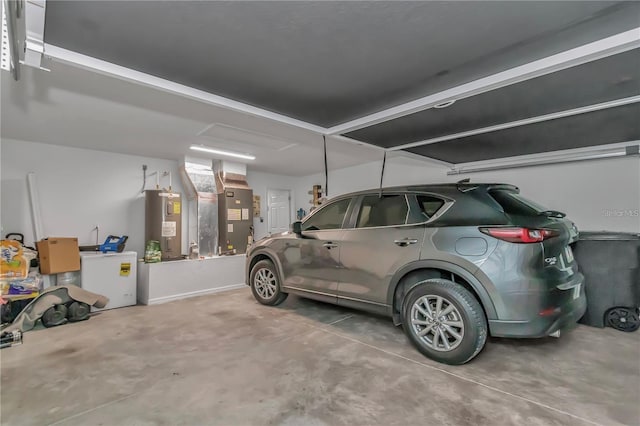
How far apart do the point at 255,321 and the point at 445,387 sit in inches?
87.9

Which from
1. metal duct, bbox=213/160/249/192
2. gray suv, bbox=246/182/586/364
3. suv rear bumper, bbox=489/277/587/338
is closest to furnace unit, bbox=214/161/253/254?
metal duct, bbox=213/160/249/192

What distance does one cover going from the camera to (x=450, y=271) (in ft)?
8.04

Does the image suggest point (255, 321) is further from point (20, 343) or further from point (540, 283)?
point (540, 283)

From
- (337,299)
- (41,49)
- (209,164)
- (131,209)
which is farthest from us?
(209,164)

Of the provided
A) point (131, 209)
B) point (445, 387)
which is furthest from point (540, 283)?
point (131, 209)

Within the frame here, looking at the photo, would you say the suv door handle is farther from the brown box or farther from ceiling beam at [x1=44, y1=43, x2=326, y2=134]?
the brown box

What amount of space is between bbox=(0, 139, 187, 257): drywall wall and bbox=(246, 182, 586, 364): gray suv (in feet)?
12.7

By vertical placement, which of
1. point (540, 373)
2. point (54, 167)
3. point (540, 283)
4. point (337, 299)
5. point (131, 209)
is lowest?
point (540, 373)

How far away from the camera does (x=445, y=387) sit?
6.84 ft

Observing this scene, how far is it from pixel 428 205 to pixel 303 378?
6.12 ft

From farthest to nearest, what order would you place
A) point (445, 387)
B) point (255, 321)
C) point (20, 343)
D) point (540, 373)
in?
1. point (255, 321)
2. point (20, 343)
3. point (540, 373)
4. point (445, 387)

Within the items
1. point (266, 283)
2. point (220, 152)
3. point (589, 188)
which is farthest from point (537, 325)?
point (220, 152)

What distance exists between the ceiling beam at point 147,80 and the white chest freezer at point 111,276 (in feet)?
10.1

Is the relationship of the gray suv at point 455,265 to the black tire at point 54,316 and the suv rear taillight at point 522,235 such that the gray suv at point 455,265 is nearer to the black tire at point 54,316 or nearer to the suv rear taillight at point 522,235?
the suv rear taillight at point 522,235
